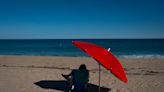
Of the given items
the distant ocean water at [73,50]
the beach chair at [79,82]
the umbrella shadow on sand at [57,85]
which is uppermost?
the distant ocean water at [73,50]

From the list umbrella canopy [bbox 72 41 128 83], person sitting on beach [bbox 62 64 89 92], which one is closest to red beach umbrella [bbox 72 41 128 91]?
umbrella canopy [bbox 72 41 128 83]

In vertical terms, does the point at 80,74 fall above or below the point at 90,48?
below

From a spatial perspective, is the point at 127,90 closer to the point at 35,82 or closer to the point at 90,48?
the point at 90,48

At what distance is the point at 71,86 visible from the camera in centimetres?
882

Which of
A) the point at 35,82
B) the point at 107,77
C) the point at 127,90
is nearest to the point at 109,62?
the point at 127,90

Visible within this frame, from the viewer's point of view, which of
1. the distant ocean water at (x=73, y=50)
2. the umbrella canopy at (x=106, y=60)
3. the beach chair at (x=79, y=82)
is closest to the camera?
the umbrella canopy at (x=106, y=60)

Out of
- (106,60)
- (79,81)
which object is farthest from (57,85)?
(106,60)

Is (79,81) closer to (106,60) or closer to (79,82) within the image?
(79,82)

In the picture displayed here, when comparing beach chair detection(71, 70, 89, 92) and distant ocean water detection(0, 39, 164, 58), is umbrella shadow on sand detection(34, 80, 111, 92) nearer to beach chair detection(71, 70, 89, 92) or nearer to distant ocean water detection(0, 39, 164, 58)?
beach chair detection(71, 70, 89, 92)

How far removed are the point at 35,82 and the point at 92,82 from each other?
202cm

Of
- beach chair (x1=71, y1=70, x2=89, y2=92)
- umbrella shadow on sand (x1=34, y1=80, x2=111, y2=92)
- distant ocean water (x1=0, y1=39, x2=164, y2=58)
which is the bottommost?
umbrella shadow on sand (x1=34, y1=80, x2=111, y2=92)

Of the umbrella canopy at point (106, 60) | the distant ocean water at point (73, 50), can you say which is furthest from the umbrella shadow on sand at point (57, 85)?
the distant ocean water at point (73, 50)

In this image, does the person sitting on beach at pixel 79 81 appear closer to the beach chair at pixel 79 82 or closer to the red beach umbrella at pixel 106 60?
the beach chair at pixel 79 82

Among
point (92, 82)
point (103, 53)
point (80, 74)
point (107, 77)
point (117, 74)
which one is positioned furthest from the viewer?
point (107, 77)
